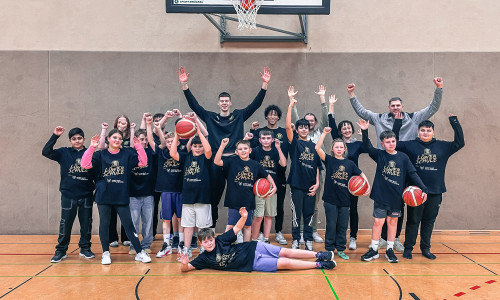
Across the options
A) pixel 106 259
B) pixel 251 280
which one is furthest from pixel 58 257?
pixel 251 280

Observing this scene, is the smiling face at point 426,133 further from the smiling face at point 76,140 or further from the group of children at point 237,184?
the smiling face at point 76,140

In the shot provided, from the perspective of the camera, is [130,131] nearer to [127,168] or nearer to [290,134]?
[127,168]

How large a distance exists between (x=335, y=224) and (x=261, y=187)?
43.1 inches

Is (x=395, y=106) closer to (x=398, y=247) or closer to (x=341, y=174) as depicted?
(x=341, y=174)

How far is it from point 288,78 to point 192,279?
394 centimetres

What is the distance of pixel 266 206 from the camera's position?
533cm

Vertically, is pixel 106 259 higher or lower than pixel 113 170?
lower

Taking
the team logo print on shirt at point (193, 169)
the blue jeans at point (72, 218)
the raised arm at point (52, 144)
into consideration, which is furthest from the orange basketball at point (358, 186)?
the raised arm at point (52, 144)

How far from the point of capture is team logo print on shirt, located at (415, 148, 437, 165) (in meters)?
4.88

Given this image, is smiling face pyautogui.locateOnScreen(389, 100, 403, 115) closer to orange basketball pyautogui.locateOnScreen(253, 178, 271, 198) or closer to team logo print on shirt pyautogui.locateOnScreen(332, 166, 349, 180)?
team logo print on shirt pyautogui.locateOnScreen(332, 166, 349, 180)

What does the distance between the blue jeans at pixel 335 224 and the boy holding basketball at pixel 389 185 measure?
345 mm

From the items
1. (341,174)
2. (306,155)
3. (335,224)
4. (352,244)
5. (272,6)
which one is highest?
(272,6)

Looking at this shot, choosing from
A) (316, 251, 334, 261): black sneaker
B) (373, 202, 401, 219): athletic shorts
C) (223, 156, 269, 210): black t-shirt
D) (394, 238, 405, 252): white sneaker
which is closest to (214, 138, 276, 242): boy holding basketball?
(223, 156, 269, 210): black t-shirt

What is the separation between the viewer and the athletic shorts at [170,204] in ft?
16.7
